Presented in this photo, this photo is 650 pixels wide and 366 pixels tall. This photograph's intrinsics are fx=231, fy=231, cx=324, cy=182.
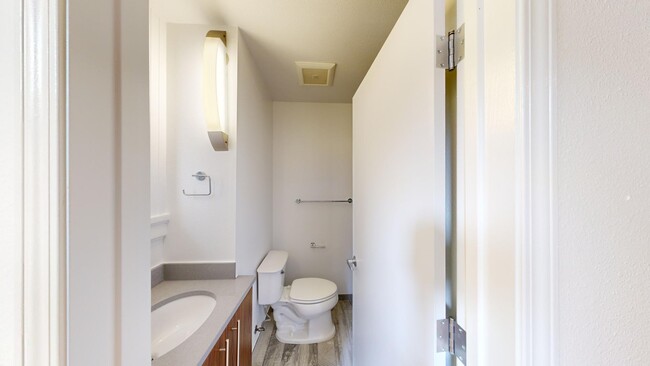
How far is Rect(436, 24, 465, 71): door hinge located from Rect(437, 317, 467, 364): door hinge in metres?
0.66

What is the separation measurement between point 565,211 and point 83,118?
74 centimetres

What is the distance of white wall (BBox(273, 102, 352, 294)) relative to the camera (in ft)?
8.74

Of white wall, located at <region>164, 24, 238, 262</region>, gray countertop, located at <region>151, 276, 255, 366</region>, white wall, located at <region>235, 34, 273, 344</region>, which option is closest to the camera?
gray countertop, located at <region>151, 276, 255, 366</region>

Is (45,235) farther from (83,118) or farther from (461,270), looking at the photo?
(461,270)

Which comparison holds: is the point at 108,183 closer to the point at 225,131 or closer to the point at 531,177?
the point at 531,177

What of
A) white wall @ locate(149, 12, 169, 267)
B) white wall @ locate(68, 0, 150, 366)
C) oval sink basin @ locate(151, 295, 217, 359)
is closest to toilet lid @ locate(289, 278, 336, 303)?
oval sink basin @ locate(151, 295, 217, 359)

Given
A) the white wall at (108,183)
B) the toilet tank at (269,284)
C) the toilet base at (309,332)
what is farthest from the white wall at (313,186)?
the white wall at (108,183)

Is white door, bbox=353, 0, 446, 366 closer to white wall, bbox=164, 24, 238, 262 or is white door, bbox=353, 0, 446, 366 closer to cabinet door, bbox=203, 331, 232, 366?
cabinet door, bbox=203, 331, 232, 366

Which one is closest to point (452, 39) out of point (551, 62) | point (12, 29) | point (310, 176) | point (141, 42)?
point (551, 62)

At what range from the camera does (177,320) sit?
1.17 m

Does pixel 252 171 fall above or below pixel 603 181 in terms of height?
above

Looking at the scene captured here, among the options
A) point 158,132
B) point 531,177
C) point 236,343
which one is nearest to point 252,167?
point 158,132

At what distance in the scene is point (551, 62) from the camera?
15.1 inches

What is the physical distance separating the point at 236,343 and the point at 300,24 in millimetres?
1891
